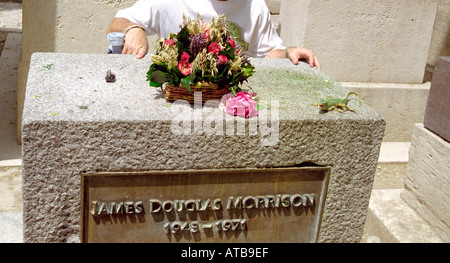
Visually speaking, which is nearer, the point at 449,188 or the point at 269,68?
the point at 269,68

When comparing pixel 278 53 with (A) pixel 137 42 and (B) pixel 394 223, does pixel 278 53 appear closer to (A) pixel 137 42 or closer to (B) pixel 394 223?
(A) pixel 137 42

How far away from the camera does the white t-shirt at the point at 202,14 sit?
2.76 m

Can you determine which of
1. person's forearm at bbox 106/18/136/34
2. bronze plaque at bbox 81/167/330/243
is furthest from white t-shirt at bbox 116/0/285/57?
bronze plaque at bbox 81/167/330/243

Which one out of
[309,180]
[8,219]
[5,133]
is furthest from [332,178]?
[5,133]

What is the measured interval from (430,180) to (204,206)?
1.95m

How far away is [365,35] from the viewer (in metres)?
4.82

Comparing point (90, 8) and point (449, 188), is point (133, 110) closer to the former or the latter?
point (449, 188)

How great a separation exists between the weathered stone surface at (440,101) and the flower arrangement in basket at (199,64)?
1.77m

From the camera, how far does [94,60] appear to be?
8.38ft

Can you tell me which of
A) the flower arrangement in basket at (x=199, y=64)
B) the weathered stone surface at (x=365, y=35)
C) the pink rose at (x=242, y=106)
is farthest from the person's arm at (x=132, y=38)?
the weathered stone surface at (x=365, y=35)

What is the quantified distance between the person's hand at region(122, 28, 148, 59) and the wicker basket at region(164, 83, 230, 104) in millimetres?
521

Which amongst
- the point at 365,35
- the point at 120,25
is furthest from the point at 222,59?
the point at 365,35

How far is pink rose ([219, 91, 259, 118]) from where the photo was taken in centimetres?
212
